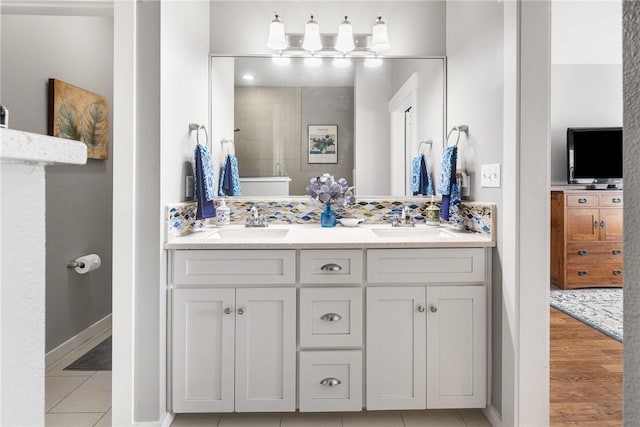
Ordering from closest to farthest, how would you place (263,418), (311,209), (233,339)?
1. (233,339)
2. (263,418)
3. (311,209)

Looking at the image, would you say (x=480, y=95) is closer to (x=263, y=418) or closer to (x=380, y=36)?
(x=380, y=36)

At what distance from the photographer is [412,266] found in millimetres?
1852

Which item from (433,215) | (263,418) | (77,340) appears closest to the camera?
(263,418)

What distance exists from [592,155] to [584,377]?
307cm

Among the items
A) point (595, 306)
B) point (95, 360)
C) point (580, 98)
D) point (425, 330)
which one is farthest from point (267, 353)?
point (580, 98)

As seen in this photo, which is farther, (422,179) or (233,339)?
(422,179)

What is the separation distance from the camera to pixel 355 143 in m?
2.64

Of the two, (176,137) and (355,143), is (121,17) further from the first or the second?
(355,143)

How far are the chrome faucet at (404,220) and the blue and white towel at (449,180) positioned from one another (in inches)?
10.6

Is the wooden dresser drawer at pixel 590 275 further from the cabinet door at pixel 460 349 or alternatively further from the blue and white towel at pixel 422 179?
the cabinet door at pixel 460 349

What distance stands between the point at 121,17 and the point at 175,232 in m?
0.96

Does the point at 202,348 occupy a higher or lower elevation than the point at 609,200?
lower

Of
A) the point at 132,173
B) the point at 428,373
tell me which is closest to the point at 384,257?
the point at 428,373

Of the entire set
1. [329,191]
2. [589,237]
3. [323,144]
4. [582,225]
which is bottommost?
[589,237]
